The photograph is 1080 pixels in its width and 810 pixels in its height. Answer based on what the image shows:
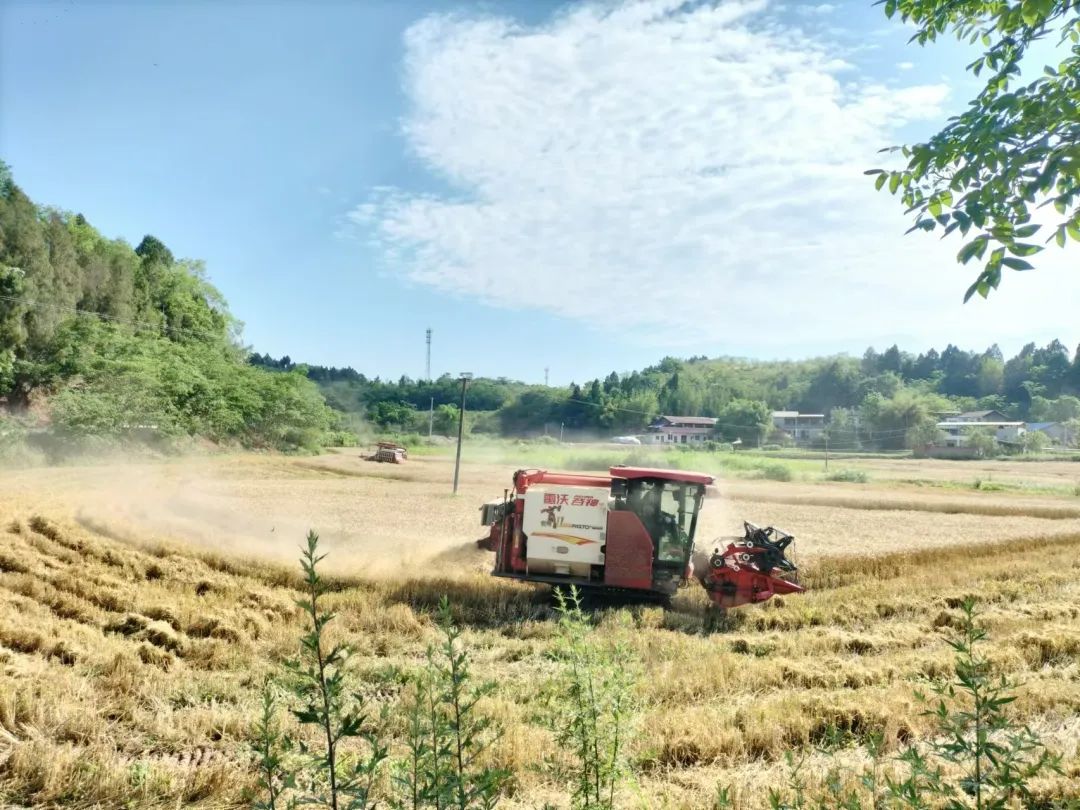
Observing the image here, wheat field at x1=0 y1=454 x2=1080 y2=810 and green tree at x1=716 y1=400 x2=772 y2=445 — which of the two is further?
green tree at x1=716 y1=400 x2=772 y2=445

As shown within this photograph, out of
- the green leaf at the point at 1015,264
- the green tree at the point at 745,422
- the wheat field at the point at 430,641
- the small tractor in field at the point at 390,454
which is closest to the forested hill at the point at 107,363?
the small tractor in field at the point at 390,454

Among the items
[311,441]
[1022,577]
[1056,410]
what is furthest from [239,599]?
[1056,410]

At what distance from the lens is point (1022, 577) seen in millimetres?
14148

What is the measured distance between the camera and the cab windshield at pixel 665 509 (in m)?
→ 12.7

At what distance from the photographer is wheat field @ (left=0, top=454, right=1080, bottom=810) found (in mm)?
5707

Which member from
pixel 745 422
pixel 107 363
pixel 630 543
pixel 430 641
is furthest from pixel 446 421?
pixel 430 641

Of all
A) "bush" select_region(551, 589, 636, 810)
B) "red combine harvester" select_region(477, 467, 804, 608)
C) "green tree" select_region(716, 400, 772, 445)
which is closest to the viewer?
"bush" select_region(551, 589, 636, 810)

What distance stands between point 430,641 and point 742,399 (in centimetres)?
10196

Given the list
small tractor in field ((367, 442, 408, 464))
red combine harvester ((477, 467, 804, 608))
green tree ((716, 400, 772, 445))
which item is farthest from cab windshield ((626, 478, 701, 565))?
green tree ((716, 400, 772, 445))

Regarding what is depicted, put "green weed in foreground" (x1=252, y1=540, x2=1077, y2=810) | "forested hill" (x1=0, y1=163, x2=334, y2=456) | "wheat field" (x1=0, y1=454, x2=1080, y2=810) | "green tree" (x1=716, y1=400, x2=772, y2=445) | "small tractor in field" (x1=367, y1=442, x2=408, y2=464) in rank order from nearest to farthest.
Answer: "green weed in foreground" (x1=252, y1=540, x2=1077, y2=810), "wheat field" (x1=0, y1=454, x2=1080, y2=810), "forested hill" (x1=0, y1=163, x2=334, y2=456), "small tractor in field" (x1=367, y1=442, x2=408, y2=464), "green tree" (x1=716, y1=400, x2=772, y2=445)

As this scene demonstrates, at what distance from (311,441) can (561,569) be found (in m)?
53.1

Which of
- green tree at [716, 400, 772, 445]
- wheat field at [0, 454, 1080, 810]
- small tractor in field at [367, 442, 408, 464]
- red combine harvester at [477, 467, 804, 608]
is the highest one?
green tree at [716, 400, 772, 445]

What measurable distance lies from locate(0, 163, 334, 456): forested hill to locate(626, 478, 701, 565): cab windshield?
2998cm

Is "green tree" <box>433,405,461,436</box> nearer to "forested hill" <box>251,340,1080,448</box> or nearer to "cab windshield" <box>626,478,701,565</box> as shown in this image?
"forested hill" <box>251,340,1080,448</box>
